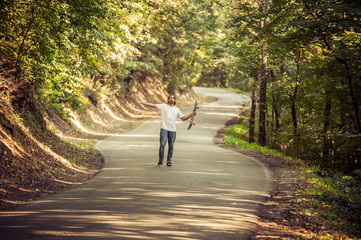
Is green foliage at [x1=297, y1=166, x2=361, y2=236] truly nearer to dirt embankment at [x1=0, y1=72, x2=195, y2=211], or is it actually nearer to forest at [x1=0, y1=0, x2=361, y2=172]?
forest at [x1=0, y1=0, x2=361, y2=172]

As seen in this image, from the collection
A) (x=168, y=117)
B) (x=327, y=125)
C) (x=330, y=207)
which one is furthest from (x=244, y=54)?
(x=330, y=207)

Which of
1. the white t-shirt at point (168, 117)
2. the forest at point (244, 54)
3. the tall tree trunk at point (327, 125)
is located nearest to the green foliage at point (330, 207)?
the forest at point (244, 54)

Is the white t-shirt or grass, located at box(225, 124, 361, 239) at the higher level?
the white t-shirt

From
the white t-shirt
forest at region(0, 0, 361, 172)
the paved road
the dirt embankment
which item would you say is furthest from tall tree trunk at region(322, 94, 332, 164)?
the dirt embankment

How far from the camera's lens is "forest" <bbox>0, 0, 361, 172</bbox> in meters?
10.5

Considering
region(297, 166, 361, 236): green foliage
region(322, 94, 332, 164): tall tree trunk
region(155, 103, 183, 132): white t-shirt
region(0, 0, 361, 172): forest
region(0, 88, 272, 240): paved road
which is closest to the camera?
region(0, 88, 272, 240): paved road

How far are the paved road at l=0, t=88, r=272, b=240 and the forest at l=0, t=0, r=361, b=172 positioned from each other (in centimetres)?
425

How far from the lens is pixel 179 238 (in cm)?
532

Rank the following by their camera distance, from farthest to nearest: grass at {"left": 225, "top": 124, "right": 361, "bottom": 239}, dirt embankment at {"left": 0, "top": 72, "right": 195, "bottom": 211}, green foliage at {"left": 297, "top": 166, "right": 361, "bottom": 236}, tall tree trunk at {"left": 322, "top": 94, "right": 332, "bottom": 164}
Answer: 1. tall tree trunk at {"left": 322, "top": 94, "right": 332, "bottom": 164}
2. dirt embankment at {"left": 0, "top": 72, "right": 195, "bottom": 211}
3. green foliage at {"left": 297, "top": 166, "right": 361, "bottom": 236}
4. grass at {"left": 225, "top": 124, "right": 361, "bottom": 239}

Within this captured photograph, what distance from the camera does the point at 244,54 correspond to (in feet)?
74.4

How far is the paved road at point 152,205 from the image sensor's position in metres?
5.52

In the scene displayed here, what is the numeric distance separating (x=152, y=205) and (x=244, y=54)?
17.3 metres

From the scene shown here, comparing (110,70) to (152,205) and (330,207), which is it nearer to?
(152,205)

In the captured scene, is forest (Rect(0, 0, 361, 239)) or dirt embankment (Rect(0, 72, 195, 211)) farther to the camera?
forest (Rect(0, 0, 361, 239))
